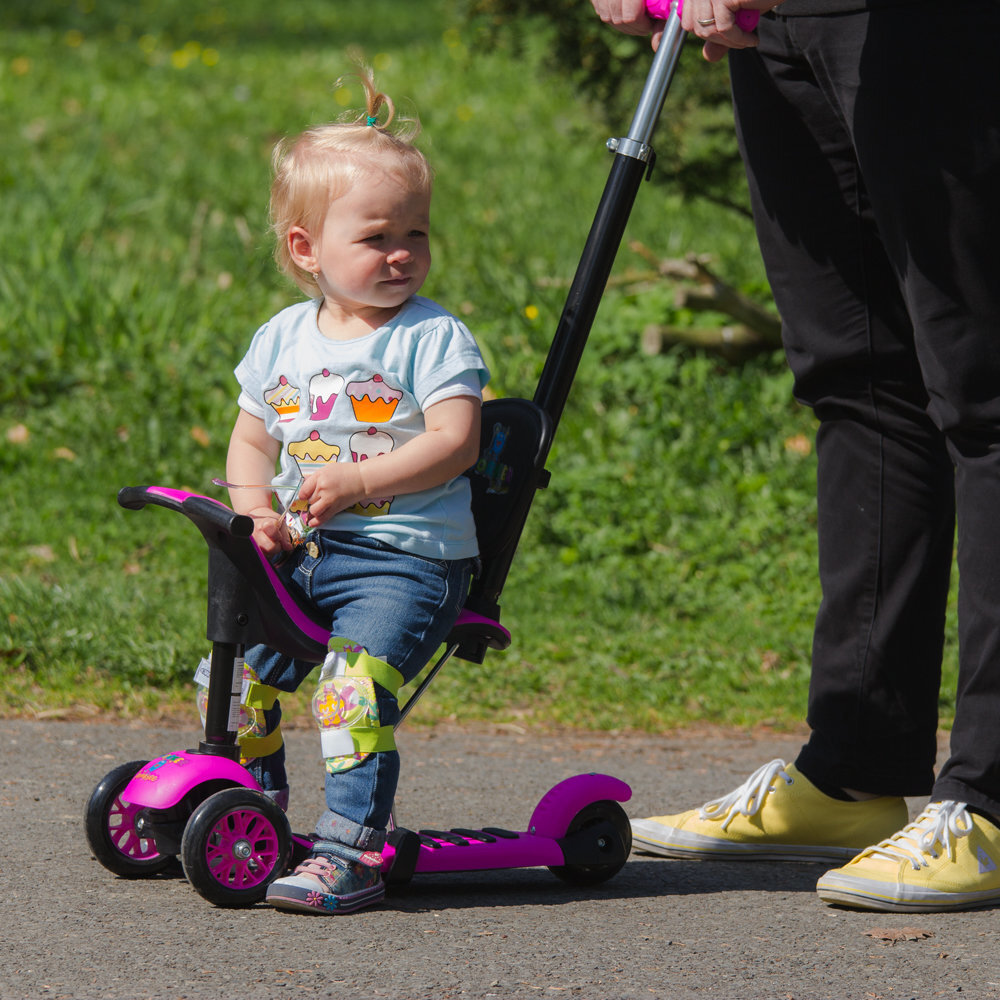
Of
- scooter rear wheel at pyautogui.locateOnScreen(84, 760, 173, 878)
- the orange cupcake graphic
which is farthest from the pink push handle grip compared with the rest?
scooter rear wheel at pyautogui.locateOnScreen(84, 760, 173, 878)

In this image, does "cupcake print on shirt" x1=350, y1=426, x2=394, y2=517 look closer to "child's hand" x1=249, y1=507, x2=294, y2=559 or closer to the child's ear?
"child's hand" x1=249, y1=507, x2=294, y2=559

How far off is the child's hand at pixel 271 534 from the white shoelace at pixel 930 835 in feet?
3.67

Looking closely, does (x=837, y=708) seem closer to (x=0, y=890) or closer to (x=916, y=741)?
(x=916, y=741)

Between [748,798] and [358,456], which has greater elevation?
[358,456]

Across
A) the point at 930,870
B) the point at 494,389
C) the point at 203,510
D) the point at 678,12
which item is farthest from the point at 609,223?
the point at 494,389

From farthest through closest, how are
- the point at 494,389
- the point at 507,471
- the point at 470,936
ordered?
the point at 494,389 → the point at 507,471 → the point at 470,936

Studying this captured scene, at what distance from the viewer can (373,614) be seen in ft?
7.94

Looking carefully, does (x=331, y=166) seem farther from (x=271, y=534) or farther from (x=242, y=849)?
(x=242, y=849)

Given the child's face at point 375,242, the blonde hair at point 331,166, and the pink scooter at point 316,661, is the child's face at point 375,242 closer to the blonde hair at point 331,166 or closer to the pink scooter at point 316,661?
the blonde hair at point 331,166

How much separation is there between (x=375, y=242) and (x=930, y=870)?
1.39 metres

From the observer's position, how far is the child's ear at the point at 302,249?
260cm

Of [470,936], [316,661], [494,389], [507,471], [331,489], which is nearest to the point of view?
[470,936]

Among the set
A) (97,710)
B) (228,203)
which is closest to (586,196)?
(228,203)

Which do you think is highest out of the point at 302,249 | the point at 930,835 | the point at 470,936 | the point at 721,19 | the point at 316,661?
the point at 721,19
